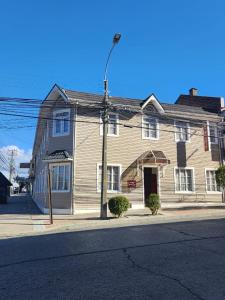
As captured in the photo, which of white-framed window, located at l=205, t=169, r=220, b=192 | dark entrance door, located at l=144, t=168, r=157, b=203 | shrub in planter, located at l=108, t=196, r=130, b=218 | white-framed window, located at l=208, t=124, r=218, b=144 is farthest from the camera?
white-framed window, located at l=208, t=124, r=218, b=144

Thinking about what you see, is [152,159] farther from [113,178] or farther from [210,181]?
[210,181]

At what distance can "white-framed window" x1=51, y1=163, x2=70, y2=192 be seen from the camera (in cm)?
2078

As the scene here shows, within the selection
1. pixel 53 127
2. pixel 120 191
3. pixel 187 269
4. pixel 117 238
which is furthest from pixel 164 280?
pixel 53 127

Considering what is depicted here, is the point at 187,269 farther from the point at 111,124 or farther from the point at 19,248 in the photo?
the point at 111,124

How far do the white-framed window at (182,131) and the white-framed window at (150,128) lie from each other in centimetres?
170

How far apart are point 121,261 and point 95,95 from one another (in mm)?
16826

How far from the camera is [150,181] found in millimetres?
23266

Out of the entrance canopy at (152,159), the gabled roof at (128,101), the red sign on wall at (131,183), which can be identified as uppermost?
the gabled roof at (128,101)

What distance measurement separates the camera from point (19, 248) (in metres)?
9.83

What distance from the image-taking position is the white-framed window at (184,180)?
23.7 meters

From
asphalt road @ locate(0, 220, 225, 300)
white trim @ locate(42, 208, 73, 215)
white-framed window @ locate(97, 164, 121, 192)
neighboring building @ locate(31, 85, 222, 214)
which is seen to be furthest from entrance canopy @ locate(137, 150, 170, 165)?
asphalt road @ locate(0, 220, 225, 300)

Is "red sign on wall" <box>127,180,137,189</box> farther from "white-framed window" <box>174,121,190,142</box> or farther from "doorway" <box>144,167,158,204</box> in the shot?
"white-framed window" <box>174,121,190,142</box>

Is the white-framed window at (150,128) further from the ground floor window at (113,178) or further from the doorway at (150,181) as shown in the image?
the ground floor window at (113,178)

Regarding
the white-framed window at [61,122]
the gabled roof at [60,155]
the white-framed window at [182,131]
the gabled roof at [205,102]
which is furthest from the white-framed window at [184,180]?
the white-framed window at [61,122]
